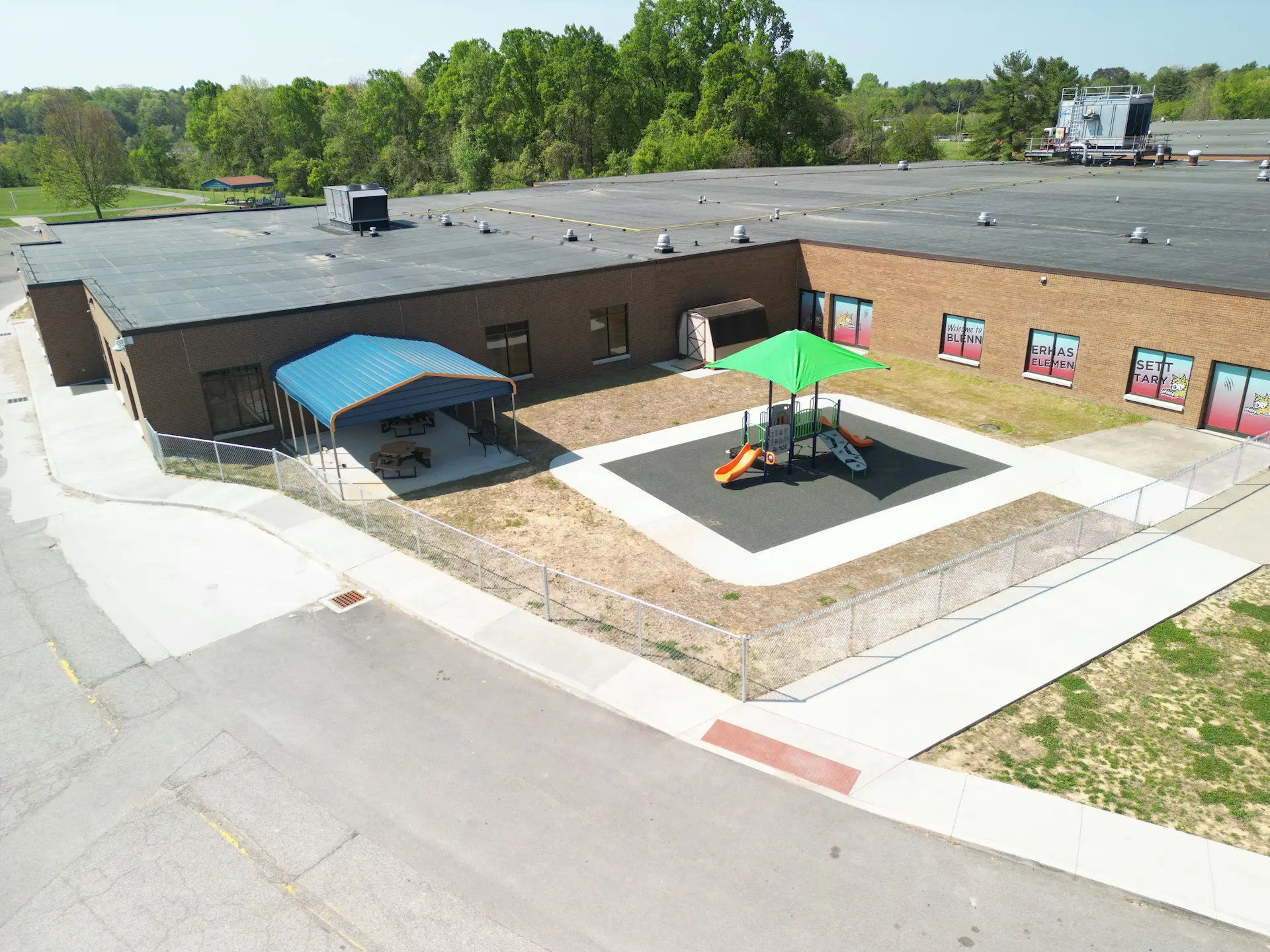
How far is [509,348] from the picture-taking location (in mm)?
30859

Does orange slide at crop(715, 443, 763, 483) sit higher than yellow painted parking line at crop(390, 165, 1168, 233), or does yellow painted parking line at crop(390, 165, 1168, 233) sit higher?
yellow painted parking line at crop(390, 165, 1168, 233)

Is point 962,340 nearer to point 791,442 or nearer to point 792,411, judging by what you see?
point 792,411

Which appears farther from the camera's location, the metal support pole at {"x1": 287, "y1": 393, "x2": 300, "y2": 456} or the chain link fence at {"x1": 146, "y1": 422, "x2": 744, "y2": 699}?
the metal support pole at {"x1": 287, "y1": 393, "x2": 300, "y2": 456}

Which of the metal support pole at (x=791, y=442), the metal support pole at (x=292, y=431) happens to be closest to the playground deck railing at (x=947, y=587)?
the metal support pole at (x=791, y=442)

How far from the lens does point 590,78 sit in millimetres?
105750

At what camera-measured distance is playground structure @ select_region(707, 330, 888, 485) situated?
2292cm

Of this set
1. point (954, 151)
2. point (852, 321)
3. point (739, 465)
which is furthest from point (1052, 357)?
point (954, 151)

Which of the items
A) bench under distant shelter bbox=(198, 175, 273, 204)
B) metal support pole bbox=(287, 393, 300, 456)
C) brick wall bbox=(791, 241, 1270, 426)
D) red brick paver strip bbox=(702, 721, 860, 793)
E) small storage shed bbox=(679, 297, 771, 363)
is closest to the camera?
red brick paver strip bbox=(702, 721, 860, 793)

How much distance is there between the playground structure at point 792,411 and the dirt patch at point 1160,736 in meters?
9.40

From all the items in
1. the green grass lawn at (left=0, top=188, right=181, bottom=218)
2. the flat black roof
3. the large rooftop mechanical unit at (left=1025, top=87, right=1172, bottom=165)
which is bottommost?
the green grass lawn at (left=0, top=188, right=181, bottom=218)

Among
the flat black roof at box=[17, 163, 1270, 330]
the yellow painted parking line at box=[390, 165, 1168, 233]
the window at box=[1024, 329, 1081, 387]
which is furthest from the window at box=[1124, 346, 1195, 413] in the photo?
the yellow painted parking line at box=[390, 165, 1168, 233]

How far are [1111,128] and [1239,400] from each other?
42995mm

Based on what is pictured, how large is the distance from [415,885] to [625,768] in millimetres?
3525

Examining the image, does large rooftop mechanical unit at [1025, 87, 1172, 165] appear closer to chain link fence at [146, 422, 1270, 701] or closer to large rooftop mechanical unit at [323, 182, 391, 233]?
chain link fence at [146, 422, 1270, 701]
